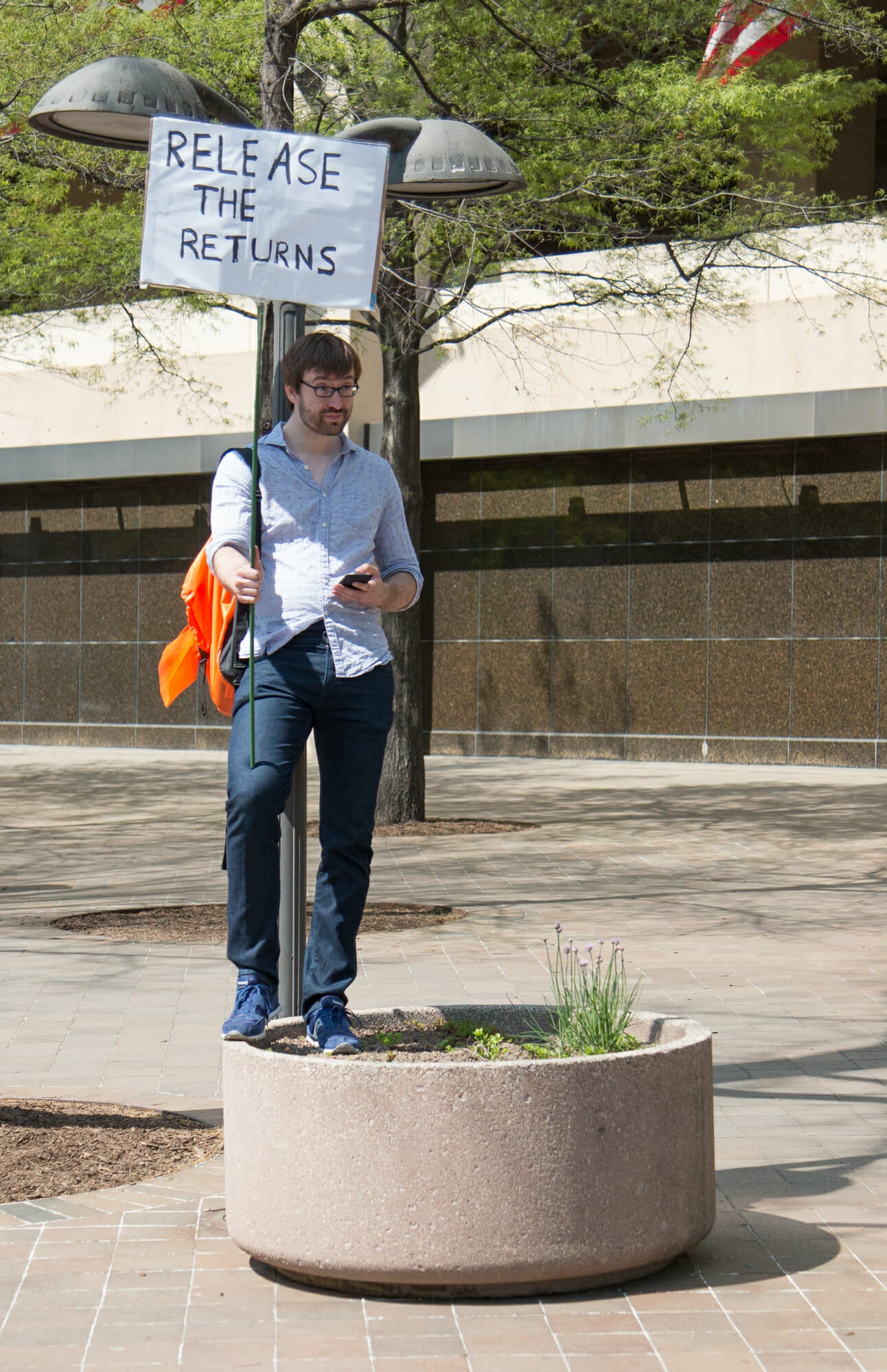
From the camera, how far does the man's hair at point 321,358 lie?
4332 millimetres

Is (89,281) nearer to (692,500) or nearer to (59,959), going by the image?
(59,959)

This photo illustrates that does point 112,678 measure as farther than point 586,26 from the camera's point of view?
Yes

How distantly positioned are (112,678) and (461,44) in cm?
1400

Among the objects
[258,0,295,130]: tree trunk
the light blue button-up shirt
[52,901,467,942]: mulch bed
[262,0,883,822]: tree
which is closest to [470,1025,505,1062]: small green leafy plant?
the light blue button-up shirt

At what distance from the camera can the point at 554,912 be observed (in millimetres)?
9578

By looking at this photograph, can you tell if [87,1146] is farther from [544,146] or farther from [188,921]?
[544,146]

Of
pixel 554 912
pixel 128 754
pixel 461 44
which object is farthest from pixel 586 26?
pixel 128 754

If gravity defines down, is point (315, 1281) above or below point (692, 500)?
below

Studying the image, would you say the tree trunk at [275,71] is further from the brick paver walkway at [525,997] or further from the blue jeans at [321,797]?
the brick paver walkway at [525,997]

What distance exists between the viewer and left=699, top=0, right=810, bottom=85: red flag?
13.0m

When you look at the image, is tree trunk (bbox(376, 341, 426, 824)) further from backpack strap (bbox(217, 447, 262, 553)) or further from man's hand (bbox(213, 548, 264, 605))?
man's hand (bbox(213, 548, 264, 605))

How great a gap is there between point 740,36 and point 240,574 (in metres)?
12.2

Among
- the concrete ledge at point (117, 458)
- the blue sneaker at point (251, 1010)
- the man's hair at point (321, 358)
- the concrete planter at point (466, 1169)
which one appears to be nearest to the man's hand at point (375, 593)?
the man's hair at point (321, 358)

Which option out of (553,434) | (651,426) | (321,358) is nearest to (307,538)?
(321,358)
